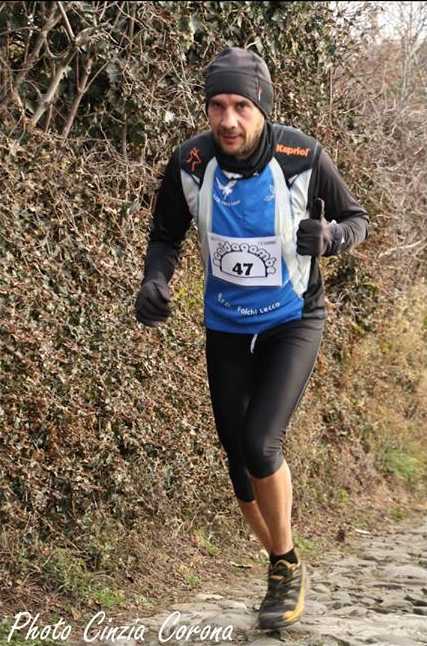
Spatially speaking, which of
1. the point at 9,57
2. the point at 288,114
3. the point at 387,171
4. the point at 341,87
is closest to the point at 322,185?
the point at 9,57

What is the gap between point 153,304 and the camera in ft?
16.1

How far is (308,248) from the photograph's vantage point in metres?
4.68

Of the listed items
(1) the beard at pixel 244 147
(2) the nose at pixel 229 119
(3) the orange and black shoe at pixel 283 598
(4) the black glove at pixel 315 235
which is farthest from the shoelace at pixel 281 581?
(2) the nose at pixel 229 119

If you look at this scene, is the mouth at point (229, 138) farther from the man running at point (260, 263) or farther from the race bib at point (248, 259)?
the race bib at point (248, 259)

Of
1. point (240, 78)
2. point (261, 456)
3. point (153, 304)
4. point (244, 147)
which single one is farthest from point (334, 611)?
point (240, 78)

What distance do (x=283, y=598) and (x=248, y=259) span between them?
152 centimetres

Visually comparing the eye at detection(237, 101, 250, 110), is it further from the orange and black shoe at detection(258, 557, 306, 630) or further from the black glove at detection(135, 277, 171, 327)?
the orange and black shoe at detection(258, 557, 306, 630)

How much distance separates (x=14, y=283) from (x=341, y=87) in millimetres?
4852

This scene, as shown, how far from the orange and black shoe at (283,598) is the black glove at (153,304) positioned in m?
1.24

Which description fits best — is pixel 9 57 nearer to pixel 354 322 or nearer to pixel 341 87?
pixel 341 87

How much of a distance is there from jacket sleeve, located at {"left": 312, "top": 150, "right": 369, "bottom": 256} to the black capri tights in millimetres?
402

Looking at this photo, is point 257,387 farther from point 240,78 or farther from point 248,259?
point 240,78

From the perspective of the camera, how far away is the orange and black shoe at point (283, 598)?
488 cm

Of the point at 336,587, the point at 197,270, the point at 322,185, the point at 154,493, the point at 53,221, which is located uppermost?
the point at 322,185
